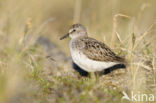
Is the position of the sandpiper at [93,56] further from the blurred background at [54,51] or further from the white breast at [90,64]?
the blurred background at [54,51]

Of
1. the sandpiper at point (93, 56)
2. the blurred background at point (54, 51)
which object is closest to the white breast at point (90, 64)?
the sandpiper at point (93, 56)

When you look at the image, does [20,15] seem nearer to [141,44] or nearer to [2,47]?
[2,47]

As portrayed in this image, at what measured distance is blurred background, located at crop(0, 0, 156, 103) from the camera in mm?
5152

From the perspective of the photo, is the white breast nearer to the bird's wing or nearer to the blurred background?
the bird's wing

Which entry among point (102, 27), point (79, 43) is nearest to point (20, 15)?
point (102, 27)

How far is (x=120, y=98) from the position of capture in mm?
5645

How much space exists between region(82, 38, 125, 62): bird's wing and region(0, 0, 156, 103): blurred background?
369 mm

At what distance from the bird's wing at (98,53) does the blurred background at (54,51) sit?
0.37m

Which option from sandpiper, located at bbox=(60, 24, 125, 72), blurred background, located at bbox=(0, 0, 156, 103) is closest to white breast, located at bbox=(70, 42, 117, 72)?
sandpiper, located at bbox=(60, 24, 125, 72)

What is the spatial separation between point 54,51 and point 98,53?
9.85ft

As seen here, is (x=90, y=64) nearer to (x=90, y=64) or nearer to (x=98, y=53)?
(x=90, y=64)

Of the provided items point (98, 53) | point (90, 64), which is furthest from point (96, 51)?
point (90, 64)

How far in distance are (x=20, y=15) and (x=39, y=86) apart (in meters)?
6.37

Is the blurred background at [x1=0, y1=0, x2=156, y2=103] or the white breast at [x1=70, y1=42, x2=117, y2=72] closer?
the blurred background at [x1=0, y1=0, x2=156, y2=103]
